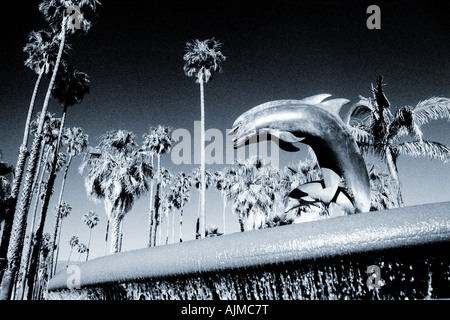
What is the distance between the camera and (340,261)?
2291 millimetres

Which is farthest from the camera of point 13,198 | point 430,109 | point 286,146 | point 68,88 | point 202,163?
Answer: point 68,88

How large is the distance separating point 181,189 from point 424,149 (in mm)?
43926

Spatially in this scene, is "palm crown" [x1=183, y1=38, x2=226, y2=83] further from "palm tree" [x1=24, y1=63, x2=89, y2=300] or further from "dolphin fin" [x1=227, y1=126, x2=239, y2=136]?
"dolphin fin" [x1=227, y1=126, x2=239, y2=136]

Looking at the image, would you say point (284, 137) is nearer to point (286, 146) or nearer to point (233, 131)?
point (286, 146)

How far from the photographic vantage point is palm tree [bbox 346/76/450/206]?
9312 mm

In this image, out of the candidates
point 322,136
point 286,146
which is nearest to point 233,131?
point 286,146

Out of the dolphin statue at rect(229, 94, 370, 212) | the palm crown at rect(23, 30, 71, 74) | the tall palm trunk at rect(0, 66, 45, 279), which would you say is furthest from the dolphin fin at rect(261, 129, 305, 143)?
the palm crown at rect(23, 30, 71, 74)

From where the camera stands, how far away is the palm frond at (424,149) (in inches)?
375

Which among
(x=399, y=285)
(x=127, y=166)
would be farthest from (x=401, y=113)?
(x=127, y=166)

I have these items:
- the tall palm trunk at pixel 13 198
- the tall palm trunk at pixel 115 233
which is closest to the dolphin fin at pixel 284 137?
the tall palm trunk at pixel 13 198

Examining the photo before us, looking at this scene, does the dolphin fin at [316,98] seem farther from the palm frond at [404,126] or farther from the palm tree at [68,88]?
the palm tree at [68,88]

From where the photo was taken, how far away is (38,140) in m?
15.3
